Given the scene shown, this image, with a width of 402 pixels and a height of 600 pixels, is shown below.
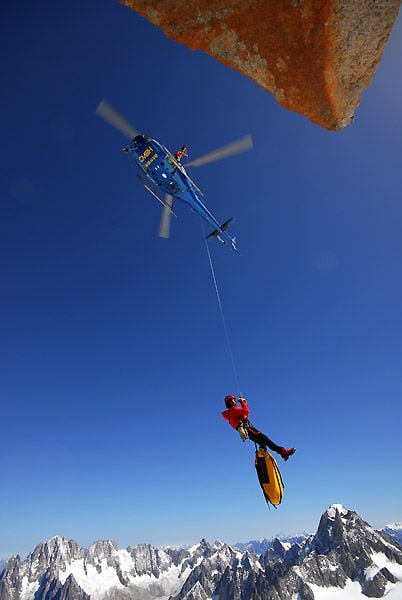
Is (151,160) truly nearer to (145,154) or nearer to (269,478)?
(145,154)

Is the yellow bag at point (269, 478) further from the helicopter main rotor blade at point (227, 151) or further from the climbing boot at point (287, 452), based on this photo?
the helicopter main rotor blade at point (227, 151)

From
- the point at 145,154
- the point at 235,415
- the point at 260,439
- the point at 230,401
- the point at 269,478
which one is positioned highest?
the point at 145,154

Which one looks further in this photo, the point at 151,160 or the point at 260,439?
the point at 151,160

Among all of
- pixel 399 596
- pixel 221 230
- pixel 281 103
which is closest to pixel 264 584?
pixel 399 596

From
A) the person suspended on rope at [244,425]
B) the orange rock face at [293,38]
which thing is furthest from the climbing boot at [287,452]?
the orange rock face at [293,38]

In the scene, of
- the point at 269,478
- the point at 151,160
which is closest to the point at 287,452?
the point at 269,478

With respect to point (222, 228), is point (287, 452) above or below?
below

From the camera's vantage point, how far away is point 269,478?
27.1ft

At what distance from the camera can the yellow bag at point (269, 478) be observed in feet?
27.0

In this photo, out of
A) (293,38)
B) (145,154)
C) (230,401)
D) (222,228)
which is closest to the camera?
(293,38)

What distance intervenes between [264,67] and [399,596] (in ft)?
612

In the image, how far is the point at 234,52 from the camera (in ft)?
21.1

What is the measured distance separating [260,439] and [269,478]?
1.06 m

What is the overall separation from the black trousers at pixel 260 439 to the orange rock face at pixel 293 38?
8.28 m
